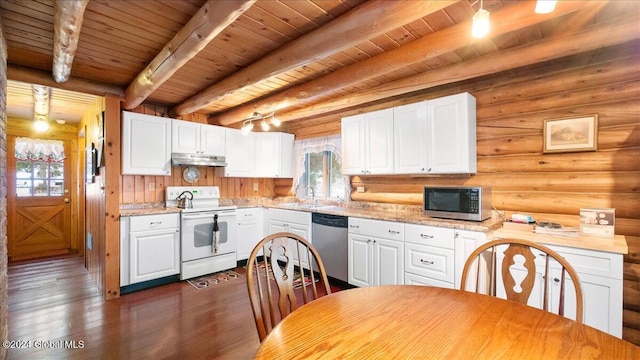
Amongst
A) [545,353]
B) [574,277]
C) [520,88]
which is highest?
[520,88]

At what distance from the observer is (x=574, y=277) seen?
1.25m

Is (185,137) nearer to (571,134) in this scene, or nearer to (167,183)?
(167,183)

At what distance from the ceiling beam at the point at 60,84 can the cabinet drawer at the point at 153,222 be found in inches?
55.0

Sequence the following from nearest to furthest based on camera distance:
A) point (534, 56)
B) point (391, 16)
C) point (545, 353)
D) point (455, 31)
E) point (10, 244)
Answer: point (545, 353), point (391, 16), point (455, 31), point (534, 56), point (10, 244)

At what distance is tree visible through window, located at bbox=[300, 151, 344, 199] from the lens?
428 cm

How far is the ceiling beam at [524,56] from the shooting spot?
5.96ft

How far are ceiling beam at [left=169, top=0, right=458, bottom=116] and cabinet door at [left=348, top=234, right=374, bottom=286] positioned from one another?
1.90 metres

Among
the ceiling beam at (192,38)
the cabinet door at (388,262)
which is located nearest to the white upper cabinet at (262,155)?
the ceiling beam at (192,38)

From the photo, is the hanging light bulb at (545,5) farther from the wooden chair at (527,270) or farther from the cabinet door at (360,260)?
the cabinet door at (360,260)

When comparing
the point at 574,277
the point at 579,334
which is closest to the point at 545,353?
→ the point at 579,334

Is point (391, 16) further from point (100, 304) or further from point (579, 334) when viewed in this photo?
point (100, 304)

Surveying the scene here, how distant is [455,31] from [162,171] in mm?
3486

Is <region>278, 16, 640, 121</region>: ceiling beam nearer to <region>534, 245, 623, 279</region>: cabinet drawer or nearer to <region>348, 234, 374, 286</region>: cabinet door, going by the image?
<region>534, 245, 623, 279</region>: cabinet drawer

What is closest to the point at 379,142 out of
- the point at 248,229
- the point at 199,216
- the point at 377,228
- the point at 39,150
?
the point at 377,228
